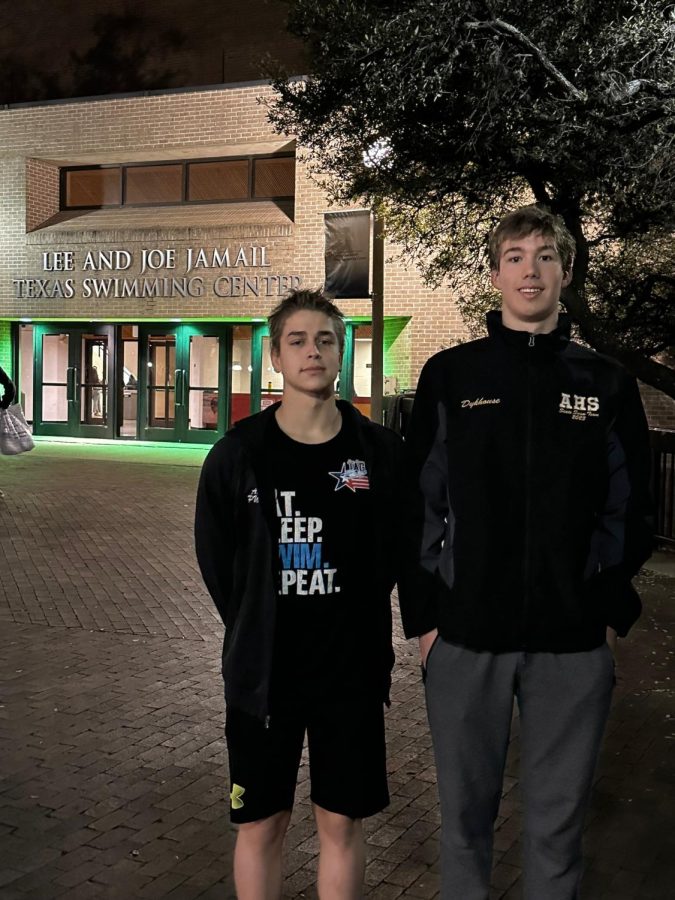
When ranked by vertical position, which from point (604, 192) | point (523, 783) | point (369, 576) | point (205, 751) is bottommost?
point (205, 751)

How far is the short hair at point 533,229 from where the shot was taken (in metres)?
2.66

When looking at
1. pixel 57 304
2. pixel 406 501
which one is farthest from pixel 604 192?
pixel 57 304

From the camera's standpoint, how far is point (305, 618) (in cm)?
271

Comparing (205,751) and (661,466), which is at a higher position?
(661,466)

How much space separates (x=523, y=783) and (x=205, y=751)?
233cm

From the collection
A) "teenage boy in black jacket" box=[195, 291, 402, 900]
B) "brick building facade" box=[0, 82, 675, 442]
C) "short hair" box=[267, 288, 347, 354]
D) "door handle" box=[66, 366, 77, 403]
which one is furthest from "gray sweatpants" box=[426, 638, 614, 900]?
"door handle" box=[66, 366, 77, 403]

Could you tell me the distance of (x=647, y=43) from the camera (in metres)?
7.97

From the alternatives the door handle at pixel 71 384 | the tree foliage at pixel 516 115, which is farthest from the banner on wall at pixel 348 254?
the door handle at pixel 71 384

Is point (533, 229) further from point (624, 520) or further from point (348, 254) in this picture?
point (348, 254)

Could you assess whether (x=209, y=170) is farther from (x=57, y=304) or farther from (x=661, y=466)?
(x=661, y=466)

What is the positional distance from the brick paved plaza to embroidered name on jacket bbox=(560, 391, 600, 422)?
1.76 metres

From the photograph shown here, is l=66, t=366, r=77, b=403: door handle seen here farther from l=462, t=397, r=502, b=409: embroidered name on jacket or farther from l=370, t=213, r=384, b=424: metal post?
l=462, t=397, r=502, b=409: embroidered name on jacket

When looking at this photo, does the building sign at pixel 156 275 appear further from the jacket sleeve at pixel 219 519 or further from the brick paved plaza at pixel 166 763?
the jacket sleeve at pixel 219 519

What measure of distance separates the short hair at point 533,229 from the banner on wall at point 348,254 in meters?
14.4
